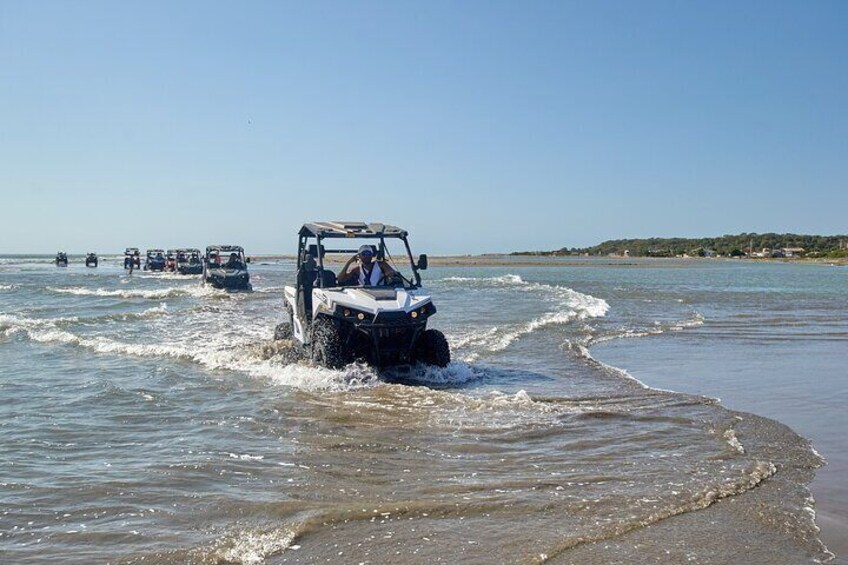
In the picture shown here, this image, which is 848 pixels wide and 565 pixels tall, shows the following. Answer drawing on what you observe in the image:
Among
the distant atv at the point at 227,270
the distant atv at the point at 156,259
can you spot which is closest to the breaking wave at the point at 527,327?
the distant atv at the point at 227,270

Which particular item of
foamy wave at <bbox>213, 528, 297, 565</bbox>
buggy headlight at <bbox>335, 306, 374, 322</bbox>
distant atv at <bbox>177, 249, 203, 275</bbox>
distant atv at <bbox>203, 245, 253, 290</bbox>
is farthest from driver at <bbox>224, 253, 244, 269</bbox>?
foamy wave at <bbox>213, 528, 297, 565</bbox>

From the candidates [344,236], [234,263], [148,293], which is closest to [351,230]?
[344,236]

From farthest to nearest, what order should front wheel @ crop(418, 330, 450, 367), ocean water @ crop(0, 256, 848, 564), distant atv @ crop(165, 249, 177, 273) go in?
1. distant atv @ crop(165, 249, 177, 273)
2. front wheel @ crop(418, 330, 450, 367)
3. ocean water @ crop(0, 256, 848, 564)

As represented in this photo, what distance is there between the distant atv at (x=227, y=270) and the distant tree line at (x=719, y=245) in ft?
287

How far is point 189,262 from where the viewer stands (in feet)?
168

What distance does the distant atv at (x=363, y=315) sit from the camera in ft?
32.4

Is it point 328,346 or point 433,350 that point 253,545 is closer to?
point 328,346

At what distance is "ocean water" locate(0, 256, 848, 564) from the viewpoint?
4348mm

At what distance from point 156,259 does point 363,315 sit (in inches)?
2043

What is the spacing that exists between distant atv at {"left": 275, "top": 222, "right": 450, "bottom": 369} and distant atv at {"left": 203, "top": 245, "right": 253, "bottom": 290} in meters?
22.2

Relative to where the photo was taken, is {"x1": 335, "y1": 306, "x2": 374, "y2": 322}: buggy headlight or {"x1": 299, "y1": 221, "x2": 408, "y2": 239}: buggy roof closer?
{"x1": 335, "y1": 306, "x2": 374, "y2": 322}: buggy headlight

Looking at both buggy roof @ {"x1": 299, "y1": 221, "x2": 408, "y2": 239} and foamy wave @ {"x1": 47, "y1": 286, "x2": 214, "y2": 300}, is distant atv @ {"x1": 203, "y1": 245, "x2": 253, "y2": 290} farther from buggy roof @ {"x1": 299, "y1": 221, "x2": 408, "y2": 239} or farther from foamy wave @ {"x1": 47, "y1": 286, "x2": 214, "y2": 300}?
buggy roof @ {"x1": 299, "y1": 221, "x2": 408, "y2": 239}

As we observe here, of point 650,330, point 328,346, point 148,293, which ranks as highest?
point 328,346

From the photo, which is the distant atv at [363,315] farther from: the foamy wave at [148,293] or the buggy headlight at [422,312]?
the foamy wave at [148,293]
